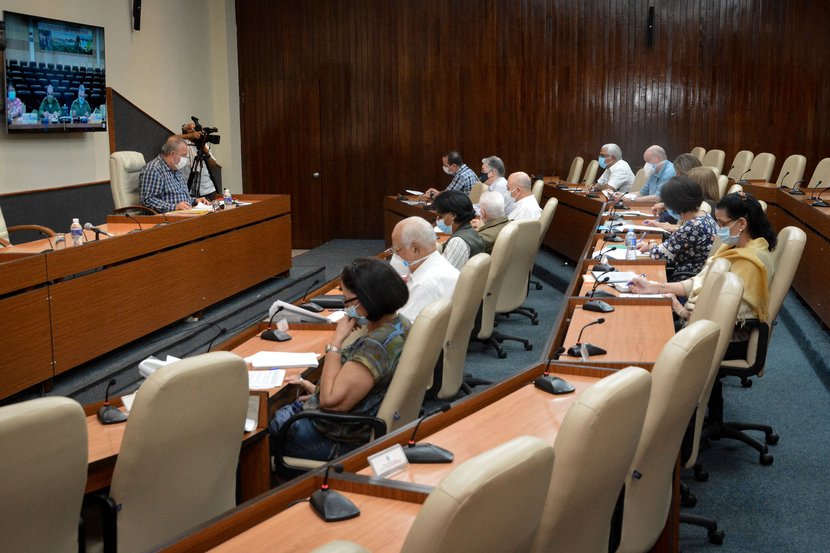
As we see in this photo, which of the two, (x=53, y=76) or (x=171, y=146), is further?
(x=53, y=76)

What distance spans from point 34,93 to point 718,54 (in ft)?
25.0

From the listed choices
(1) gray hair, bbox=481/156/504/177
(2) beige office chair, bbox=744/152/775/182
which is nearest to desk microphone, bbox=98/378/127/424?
(1) gray hair, bbox=481/156/504/177

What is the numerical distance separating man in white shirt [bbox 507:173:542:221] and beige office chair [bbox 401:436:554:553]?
5.85m

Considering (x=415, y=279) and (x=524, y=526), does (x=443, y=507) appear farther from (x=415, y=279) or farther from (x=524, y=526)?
(x=415, y=279)

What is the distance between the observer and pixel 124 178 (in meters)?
7.34

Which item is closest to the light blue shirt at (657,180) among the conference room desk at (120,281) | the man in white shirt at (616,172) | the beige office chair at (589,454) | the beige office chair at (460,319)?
the man in white shirt at (616,172)

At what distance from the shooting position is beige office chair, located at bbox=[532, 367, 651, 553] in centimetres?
195

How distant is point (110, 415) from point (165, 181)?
4.64 metres

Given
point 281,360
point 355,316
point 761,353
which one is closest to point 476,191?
point 761,353

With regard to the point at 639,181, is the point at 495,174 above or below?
above

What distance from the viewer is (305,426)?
11.0ft

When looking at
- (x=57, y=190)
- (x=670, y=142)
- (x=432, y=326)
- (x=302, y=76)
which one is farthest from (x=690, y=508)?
(x=302, y=76)

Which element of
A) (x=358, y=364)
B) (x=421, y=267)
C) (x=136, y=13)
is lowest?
(x=358, y=364)

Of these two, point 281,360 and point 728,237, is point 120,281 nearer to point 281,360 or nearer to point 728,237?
point 281,360
